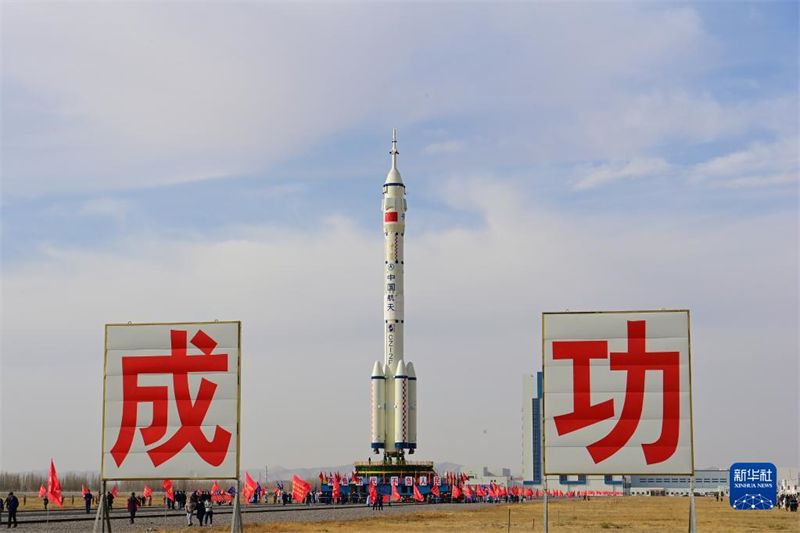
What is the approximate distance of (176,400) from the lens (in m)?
29.7

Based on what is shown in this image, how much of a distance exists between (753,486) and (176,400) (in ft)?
54.8

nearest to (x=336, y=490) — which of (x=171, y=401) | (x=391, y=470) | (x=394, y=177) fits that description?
(x=391, y=470)

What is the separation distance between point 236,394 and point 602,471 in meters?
10.5

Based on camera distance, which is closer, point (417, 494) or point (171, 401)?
point (171, 401)

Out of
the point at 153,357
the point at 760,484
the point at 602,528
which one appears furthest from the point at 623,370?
the point at 602,528

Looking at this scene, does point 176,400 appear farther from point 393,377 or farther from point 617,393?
point 393,377

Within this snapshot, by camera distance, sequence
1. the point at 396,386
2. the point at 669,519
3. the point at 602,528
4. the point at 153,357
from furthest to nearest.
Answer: the point at 396,386 → the point at 669,519 → the point at 602,528 → the point at 153,357

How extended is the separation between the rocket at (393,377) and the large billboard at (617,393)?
8359 centimetres

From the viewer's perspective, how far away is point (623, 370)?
2825cm

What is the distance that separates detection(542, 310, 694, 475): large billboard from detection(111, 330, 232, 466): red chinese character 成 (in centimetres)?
932

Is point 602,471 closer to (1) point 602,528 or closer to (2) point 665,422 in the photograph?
(2) point 665,422

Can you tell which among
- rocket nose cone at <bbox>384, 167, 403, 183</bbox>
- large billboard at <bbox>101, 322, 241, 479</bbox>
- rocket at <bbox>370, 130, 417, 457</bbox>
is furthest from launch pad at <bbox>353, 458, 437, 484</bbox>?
large billboard at <bbox>101, 322, 241, 479</bbox>

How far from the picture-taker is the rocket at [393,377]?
112 meters

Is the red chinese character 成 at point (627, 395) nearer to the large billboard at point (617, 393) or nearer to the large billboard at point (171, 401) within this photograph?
the large billboard at point (617, 393)
